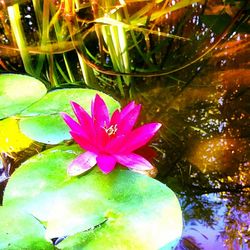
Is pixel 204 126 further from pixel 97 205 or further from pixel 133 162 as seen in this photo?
pixel 97 205

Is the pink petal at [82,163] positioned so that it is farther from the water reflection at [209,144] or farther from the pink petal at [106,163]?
the water reflection at [209,144]

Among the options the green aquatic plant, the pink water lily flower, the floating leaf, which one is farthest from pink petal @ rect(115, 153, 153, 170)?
the green aquatic plant

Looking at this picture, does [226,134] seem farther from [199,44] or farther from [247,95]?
[199,44]

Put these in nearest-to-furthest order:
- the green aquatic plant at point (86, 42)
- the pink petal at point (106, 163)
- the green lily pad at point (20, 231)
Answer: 1. the green lily pad at point (20, 231)
2. the pink petal at point (106, 163)
3. the green aquatic plant at point (86, 42)

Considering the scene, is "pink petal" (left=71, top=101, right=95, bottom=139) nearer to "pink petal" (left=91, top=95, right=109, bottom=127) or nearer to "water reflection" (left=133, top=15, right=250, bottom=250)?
"pink petal" (left=91, top=95, right=109, bottom=127)

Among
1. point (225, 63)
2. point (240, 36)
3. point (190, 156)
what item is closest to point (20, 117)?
point (190, 156)

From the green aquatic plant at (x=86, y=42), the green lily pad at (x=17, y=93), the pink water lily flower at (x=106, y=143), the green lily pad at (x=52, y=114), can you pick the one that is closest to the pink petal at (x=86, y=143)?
the pink water lily flower at (x=106, y=143)

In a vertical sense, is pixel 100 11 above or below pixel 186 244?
above
